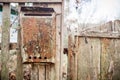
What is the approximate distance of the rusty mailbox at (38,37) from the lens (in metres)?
3.15

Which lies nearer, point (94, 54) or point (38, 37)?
point (38, 37)

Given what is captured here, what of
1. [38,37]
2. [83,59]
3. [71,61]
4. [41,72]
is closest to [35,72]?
[41,72]

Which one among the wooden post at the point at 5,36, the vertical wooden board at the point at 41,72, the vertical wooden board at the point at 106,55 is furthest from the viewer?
the vertical wooden board at the point at 106,55

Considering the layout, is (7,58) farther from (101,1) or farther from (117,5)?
(117,5)

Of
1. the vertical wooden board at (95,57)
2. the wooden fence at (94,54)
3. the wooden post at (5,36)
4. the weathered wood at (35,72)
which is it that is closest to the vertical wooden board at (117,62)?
the wooden fence at (94,54)

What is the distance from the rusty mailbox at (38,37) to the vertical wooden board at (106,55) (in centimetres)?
111

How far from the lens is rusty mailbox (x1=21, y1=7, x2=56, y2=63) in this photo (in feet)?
10.3

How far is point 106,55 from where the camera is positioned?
4.05 meters

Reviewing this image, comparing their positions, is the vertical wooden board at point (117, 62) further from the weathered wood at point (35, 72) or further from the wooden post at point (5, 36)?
the wooden post at point (5, 36)

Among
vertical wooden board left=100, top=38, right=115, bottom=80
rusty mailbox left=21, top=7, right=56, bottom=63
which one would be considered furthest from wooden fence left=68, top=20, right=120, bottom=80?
rusty mailbox left=21, top=7, right=56, bottom=63

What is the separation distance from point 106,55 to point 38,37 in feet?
4.21

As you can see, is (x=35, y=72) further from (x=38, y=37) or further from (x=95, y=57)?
(x=95, y=57)

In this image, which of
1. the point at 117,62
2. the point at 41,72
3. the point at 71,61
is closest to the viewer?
the point at 41,72

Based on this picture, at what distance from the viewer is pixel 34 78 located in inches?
131
